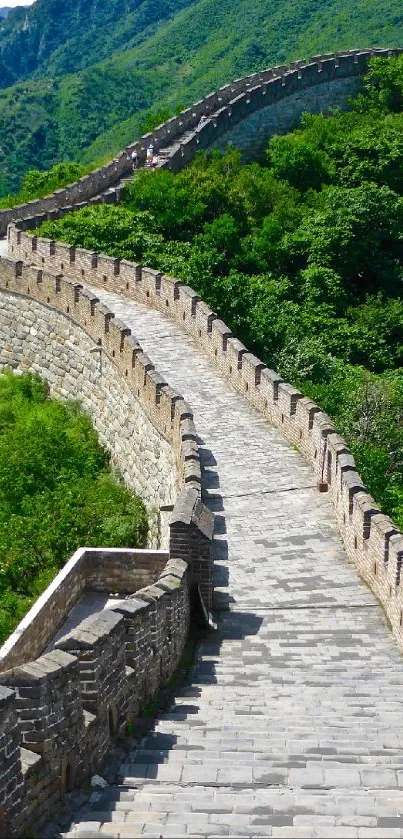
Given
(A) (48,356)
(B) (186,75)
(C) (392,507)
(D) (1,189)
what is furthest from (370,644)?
(B) (186,75)

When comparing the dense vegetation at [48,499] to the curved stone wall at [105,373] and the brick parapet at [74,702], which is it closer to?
the curved stone wall at [105,373]

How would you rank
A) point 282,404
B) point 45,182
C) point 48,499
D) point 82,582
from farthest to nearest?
point 45,182
point 48,499
point 282,404
point 82,582

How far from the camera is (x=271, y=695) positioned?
1104 cm

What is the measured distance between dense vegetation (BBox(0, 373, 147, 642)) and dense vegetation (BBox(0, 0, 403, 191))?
3968 cm

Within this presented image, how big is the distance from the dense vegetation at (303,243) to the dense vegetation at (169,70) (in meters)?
23.4

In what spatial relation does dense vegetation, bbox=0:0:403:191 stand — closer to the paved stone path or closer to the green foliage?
the green foliage

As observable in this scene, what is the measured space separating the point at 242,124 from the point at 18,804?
36.1m

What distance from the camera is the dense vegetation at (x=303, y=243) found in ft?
80.3

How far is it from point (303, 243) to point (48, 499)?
604 inches

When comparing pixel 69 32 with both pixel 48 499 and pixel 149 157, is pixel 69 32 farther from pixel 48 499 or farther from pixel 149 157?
pixel 48 499

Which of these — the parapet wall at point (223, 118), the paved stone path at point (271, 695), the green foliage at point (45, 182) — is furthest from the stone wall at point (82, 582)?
the green foliage at point (45, 182)

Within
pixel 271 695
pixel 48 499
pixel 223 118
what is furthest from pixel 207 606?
pixel 223 118

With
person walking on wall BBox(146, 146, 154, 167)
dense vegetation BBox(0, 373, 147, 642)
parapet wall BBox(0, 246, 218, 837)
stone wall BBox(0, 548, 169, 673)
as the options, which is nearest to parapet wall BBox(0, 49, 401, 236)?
person walking on wall BBox(146, 146, 154, 167)

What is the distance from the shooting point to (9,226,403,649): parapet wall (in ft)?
44.3
